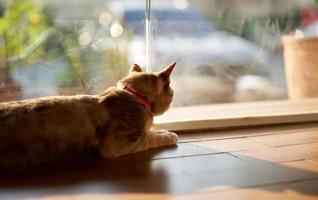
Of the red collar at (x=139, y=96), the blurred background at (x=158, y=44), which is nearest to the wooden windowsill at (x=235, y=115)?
the blurred background at (x=158, y=44)

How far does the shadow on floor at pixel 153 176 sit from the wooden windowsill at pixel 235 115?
0.30 metres

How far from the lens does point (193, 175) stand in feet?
3.84

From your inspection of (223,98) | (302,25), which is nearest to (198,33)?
(223,98)

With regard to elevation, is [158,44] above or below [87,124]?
above

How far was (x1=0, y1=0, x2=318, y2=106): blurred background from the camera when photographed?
1.60 m

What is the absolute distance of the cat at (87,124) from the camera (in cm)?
119

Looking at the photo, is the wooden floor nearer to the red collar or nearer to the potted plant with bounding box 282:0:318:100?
the red collar

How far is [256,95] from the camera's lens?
6.72 feet

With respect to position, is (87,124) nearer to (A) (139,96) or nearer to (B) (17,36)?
(A) (139,96)

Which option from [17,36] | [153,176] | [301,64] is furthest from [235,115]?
[17,36]

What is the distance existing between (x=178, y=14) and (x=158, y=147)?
0.64 meters

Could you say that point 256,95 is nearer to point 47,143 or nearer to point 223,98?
point 223,98

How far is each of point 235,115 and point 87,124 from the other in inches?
28.2

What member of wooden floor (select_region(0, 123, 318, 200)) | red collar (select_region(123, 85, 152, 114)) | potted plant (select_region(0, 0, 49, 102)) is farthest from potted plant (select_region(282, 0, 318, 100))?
potted plant (select_region(0, 0, 49, 102))
